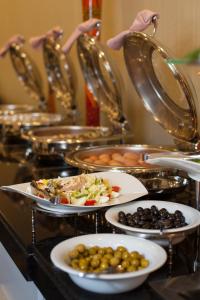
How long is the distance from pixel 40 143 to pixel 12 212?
50 cm

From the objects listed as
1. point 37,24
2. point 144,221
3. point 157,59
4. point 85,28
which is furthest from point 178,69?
point 37,24

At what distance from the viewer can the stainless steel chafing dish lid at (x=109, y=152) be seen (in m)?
1.21

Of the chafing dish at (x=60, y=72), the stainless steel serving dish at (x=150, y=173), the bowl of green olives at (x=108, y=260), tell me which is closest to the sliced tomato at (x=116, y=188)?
the stainless steel serving dish at (x=150, y=173)

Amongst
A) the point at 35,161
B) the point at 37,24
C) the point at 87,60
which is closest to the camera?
the point at 35,161

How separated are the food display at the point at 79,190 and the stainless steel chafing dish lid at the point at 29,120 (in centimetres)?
92

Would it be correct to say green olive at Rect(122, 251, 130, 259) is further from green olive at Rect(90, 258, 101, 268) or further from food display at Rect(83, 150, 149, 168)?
food display at Rect(83, 150, 149, 168)

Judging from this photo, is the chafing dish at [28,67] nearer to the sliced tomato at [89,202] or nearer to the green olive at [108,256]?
the sliced tomato at [89,202]

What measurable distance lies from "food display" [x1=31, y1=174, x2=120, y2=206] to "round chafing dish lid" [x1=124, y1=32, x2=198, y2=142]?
1.13ft

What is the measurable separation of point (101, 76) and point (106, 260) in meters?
1.22

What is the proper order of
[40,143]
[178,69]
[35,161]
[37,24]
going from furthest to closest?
[37,24] < [35,161] < [40,143] < [178,69]

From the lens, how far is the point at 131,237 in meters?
0.85

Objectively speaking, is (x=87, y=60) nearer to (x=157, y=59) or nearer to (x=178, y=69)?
(x=157, y=59)

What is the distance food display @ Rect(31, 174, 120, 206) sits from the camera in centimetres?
103

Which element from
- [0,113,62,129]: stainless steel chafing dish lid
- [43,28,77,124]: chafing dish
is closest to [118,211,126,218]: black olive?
[0,113,62,129]: stainless steel chafing dish lid
